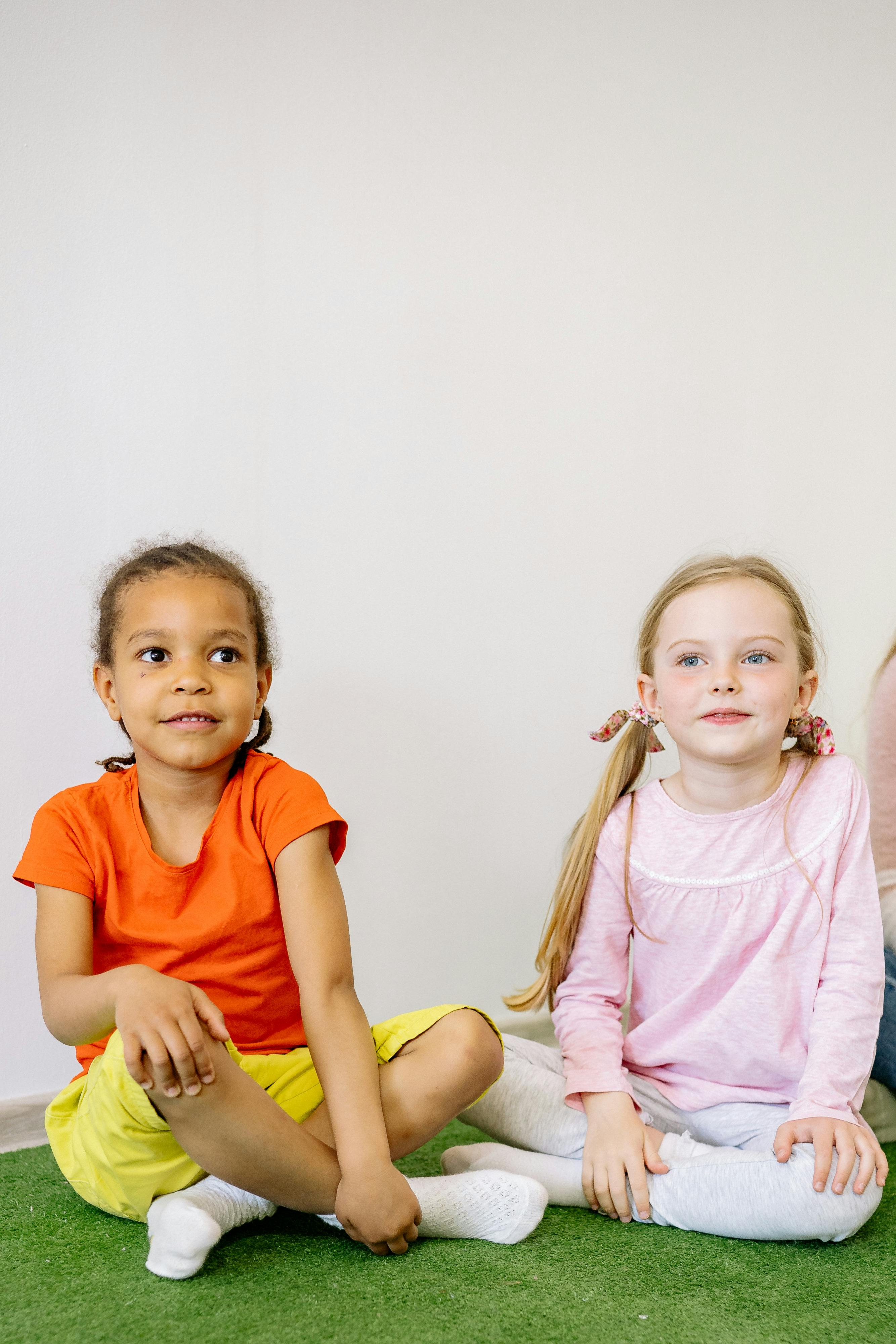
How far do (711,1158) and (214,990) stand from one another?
450 mm

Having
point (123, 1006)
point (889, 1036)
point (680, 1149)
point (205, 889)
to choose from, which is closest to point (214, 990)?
point (205, 889)

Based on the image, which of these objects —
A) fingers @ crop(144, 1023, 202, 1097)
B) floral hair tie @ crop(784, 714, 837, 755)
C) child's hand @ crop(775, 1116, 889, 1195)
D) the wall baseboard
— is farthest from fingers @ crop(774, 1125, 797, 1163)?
the wall baseboard

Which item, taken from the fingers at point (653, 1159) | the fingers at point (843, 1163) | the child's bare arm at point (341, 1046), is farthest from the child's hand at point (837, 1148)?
the child's bare arm at point (341, 1046)

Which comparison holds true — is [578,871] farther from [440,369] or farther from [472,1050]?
[440,369]

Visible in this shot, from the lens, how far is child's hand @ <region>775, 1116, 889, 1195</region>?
0.86 m

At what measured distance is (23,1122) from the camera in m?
1.15

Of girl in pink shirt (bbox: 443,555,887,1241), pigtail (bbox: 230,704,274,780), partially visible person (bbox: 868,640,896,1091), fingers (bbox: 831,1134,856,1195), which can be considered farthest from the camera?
partially visible person (bbox: 868,640,896,1091)

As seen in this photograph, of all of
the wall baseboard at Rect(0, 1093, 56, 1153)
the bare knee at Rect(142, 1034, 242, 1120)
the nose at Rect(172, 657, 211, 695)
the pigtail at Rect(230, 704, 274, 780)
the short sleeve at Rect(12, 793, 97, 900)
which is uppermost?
the nose at Rect(172, 657, 211, 695)

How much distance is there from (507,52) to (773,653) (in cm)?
88

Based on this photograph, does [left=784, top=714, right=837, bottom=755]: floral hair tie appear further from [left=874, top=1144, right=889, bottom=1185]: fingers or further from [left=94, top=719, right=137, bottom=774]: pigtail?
[left=94, top=719, right=137, bottom=774]: pigtail

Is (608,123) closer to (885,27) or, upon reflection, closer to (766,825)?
(885,27)

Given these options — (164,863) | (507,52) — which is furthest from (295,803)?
(507,52)

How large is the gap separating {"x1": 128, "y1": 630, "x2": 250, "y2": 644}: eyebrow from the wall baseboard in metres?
0.52

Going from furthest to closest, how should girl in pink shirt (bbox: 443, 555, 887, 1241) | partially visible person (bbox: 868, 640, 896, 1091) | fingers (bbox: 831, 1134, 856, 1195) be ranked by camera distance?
partially visible person (bbox: 868, 640, 896, 1091) → girl in pink shirt (bbox: 443, 555, 887, 1241) → fingers (bbox: 831, 1134, 856, 1195)
